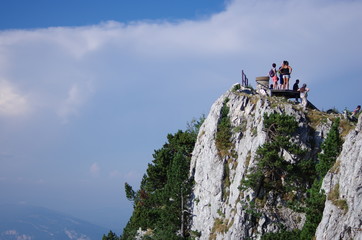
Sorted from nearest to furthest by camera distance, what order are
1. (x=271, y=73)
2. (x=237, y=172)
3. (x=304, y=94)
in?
(x=237, y=172) → (x=304, y=94) → (x=271, y=73)

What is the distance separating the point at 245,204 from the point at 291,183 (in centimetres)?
424

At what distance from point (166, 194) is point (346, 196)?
70.7 feet

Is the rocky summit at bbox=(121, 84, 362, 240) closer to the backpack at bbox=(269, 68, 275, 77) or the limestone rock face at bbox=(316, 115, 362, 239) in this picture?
the limestone rock face at bbox=(316, 115, 362, 239)

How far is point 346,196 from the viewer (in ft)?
90.1

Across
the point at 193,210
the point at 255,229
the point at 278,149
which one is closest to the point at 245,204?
the point at 255,229


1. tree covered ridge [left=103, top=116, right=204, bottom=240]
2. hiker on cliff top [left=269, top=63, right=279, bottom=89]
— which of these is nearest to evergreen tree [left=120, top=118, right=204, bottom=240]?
tree covered ridge [left=103, top=116, right=204, bottom=240]

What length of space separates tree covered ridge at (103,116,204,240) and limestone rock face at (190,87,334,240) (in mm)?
1358

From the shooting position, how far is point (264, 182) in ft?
119

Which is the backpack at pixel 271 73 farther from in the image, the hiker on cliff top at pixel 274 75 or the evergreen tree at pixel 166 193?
the evergreen tree at pixel 166 193

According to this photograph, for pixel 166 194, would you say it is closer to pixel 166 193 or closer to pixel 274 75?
pixel 166 193

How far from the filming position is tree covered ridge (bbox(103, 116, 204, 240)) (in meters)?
43.3

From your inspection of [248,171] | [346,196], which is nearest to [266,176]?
[248,171]

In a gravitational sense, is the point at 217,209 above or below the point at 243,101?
below

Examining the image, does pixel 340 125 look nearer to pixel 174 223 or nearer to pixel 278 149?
pixel 278 149
